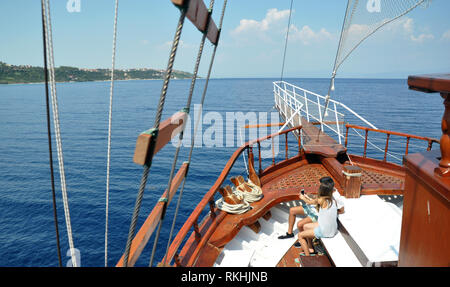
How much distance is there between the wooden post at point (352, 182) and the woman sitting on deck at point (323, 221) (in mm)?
957

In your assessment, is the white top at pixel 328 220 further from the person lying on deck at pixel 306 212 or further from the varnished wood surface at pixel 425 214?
the varnished wood surface at pixel 425 214

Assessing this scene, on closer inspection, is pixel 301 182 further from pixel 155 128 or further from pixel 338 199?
pixel 155 128

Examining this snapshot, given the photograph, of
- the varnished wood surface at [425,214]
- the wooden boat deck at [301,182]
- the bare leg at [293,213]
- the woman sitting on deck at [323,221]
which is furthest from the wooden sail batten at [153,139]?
the bare leg at [293,213]

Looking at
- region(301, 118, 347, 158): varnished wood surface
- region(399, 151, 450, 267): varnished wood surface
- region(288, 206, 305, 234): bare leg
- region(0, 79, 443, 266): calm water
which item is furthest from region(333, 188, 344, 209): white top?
region(0, 79, 443, 266): calm water

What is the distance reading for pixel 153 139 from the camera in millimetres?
1390

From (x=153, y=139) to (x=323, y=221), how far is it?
2.94 meters

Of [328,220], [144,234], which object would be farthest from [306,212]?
[144,234]

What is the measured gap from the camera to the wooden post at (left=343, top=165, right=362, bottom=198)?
14.4ft

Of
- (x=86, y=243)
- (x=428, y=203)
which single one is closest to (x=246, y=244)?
(x=428, y=203)

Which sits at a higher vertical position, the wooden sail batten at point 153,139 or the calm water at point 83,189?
the wooden sail batten at point 153,139

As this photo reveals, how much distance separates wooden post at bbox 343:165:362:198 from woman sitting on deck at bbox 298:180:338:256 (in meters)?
0.96

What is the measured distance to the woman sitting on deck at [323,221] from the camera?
11.4 ft

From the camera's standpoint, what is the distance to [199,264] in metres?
3.26
